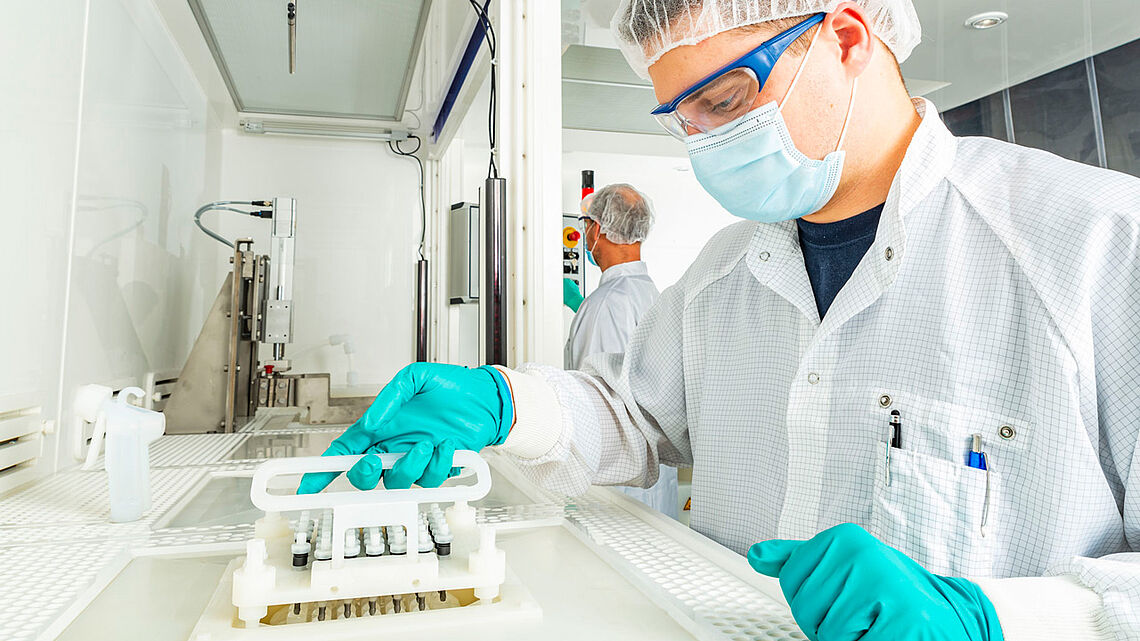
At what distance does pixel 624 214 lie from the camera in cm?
278

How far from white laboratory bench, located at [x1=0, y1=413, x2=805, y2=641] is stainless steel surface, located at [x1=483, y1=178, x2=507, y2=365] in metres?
0.57

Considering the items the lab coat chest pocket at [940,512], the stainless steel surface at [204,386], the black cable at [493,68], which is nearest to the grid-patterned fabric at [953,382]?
the lab coat chest pocket at [940,512]

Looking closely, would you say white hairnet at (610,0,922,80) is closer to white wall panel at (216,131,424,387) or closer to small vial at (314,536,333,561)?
small vial at (314,536,333,561)

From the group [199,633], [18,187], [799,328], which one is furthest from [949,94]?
[18,187]

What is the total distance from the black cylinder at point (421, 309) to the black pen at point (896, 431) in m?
2.50

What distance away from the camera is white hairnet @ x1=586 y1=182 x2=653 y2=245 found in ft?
9.10

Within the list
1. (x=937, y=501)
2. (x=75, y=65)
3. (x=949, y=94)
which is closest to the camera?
(x=937, y=501)

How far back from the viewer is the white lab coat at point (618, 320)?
2.43m

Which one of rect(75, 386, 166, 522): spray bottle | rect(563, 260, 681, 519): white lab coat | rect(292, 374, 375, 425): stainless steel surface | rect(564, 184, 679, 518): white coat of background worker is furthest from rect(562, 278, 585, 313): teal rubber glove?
rect(75, 386, 166, 522): spray bottle

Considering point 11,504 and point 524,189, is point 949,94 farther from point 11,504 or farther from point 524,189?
point 11,504

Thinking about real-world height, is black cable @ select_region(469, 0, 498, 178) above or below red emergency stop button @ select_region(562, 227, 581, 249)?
above

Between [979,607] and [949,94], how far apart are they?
103cm

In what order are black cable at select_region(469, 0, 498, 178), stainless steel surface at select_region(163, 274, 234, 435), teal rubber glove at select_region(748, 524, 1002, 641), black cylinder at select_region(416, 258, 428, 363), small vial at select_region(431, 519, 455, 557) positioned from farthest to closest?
black cylinder at select_region(416, 258, 428, 363)
stainless steel surface at select_region(163, 274, 234, 435)
black cable at select_region(469, 0, 498, 178)
small vial at select_region(431, 519, 455, 557)
teal rubber glove at select_region(748, 524, 1002, 641)

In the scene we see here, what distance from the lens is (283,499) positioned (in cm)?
69
